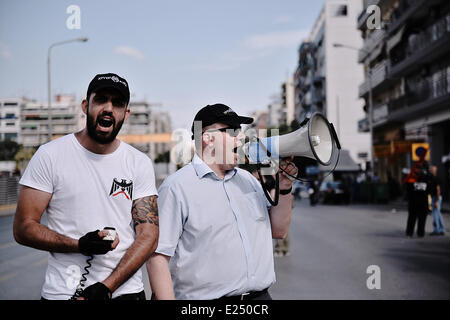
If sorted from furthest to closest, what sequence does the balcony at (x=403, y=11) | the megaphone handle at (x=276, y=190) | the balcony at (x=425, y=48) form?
the balcony at (x=403, y=11) < the balcony at (x=425, y=48) < the megaphone handle at (x=276, y=190)

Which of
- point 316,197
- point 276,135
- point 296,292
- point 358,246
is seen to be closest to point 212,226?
point 276,135

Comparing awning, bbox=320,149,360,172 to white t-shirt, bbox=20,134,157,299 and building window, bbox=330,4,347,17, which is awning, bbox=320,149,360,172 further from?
white t-shirt, bbox=20,134,157,299

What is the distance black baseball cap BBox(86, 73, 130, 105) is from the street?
2.42 meters

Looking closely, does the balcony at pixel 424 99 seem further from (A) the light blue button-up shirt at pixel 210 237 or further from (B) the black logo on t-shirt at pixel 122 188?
(B) the black logo on t-shirt at pixel 122 188

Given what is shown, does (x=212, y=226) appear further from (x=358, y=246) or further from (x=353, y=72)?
(x=353, y=72)

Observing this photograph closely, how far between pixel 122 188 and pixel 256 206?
27.4 inches

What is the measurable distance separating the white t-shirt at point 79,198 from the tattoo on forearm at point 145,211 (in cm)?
3

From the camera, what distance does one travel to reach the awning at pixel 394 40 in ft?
103

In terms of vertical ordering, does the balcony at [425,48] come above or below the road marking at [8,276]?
above

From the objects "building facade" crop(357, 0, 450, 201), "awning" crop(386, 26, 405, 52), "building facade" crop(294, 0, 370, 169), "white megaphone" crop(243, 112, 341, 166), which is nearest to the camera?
"white megaphone" crop(243, 112, 341, 166)

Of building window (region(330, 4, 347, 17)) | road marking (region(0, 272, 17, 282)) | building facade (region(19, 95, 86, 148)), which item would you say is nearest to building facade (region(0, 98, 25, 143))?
building facade (region(19, 95, 86, 148))

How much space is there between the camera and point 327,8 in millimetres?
63656

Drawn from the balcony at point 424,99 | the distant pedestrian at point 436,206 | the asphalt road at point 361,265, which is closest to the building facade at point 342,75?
the balcony at point 424,99

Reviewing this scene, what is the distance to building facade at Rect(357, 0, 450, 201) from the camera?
88.8ft
